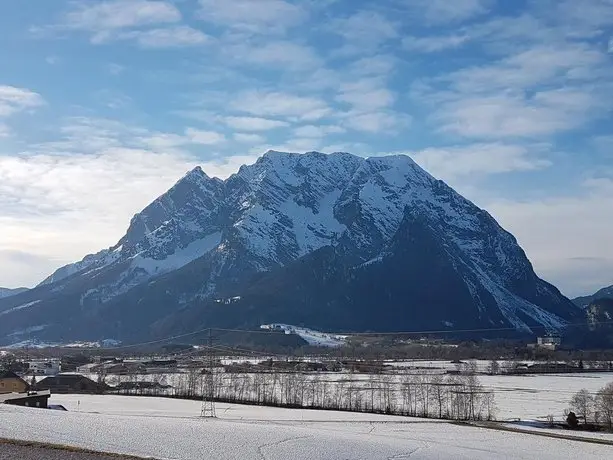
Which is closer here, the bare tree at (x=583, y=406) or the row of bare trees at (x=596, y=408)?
the row of bare trees at (x=596, y=408)

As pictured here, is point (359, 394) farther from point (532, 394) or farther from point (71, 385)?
point (71, 385)

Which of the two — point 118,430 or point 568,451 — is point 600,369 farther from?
point 118,430

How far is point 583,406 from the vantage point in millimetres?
79438

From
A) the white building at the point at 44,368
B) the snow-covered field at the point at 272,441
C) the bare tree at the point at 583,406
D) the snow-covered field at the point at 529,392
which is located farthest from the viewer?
the white building at the point at 44,368

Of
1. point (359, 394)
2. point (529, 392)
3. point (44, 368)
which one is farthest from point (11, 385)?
point (529, 392)

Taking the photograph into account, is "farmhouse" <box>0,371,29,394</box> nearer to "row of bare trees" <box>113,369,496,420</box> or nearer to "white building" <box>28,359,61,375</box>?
"row of bare trees" <box>113,369,496,420</box>

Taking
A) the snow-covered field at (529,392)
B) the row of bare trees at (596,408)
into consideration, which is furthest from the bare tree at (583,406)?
the snow-covered field at (529,392)

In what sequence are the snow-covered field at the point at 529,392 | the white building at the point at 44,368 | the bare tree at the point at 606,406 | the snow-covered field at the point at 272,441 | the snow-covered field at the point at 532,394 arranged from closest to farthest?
1. the snow-covered field at the point at 272,441
2. the bare tree at the point at 606,406
3. the snow-covered field at the point at 532,394
4. the snow-covered field at the point at 529,392
5. the white building at the point at 44,368

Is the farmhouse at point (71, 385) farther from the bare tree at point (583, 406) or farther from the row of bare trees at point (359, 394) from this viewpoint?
the bare tree at point (583, 406)

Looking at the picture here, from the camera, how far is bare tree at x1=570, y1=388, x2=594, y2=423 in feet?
256

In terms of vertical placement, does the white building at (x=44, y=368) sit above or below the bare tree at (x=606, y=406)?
above

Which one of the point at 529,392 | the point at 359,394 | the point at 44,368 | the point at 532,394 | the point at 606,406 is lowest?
the point at 532,394

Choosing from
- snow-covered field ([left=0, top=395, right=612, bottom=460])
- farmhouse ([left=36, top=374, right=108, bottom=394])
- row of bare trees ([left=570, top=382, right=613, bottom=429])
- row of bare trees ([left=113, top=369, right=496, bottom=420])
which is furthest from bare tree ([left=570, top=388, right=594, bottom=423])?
farmhouse ([left=36, top=374, right=108, bottom=394])

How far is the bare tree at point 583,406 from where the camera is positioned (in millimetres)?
78056
